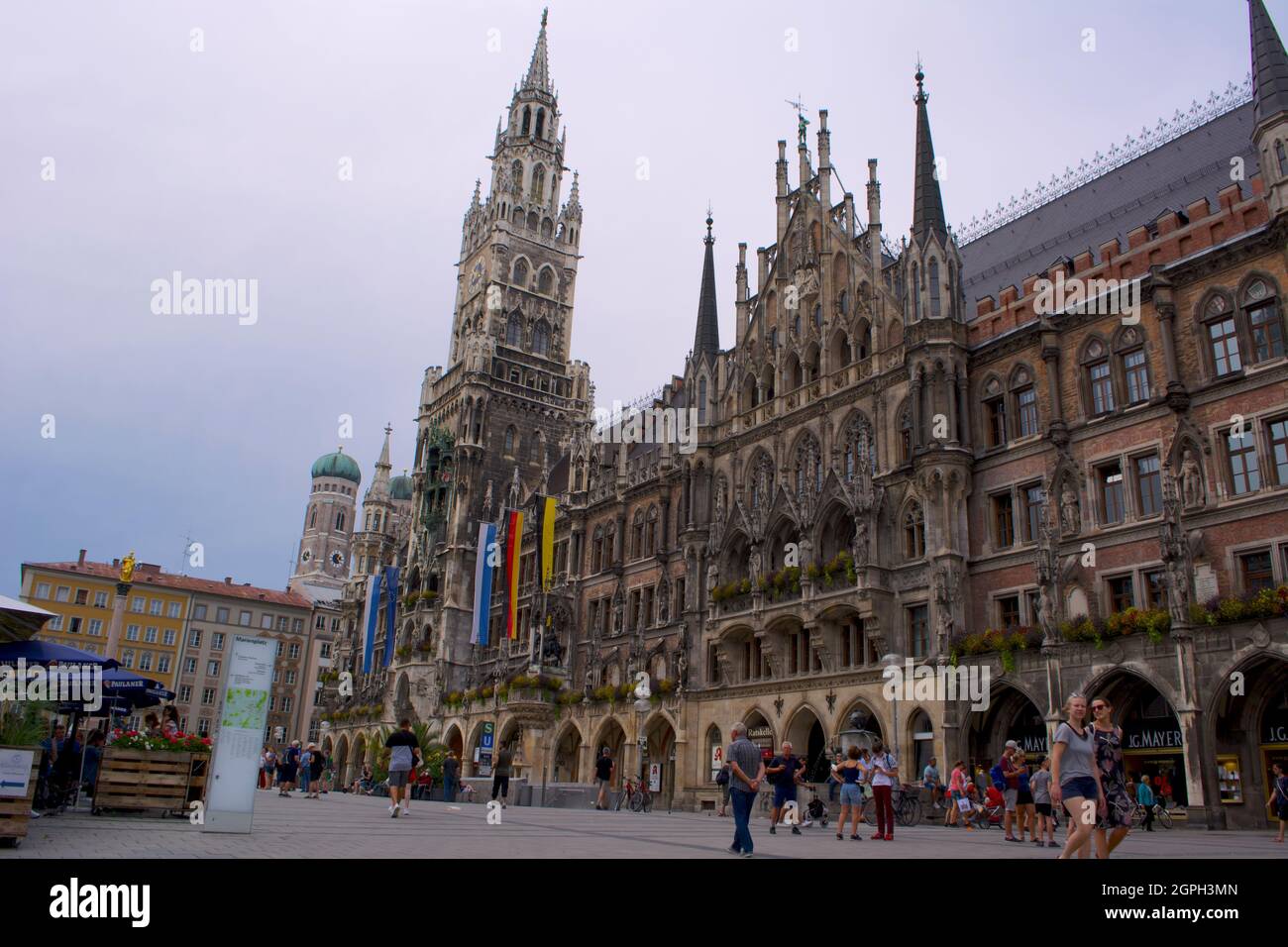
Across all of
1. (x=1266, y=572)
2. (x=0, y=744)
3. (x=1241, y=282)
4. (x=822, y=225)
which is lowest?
(x=0, y=744)

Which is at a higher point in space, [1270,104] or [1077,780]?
[1270,104]

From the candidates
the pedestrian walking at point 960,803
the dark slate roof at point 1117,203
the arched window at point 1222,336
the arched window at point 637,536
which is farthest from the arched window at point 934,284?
the arched window at point 637,536

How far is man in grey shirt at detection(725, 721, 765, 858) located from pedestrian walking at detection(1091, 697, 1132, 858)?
4.09 metres

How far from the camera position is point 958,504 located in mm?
31359

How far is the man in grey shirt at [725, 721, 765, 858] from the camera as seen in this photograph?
39.8ft

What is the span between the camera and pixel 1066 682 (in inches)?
1035

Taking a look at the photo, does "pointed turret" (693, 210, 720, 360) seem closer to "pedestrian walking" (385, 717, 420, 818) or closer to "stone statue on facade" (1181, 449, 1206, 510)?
"stone statue on facade" (1181, 449, 1206, 510)

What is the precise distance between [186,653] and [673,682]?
217ft

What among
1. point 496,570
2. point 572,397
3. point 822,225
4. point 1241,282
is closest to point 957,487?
point 1241,282

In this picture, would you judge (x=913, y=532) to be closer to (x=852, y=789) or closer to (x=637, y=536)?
(x=852, y=789)

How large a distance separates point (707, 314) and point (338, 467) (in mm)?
119473

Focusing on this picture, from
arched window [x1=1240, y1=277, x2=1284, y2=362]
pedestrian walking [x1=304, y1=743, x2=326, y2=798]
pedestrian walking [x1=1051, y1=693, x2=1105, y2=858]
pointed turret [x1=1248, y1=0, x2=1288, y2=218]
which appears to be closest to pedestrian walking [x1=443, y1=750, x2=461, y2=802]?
pedestrian walking [x1=304, y1=743, x2=326, y2=798]

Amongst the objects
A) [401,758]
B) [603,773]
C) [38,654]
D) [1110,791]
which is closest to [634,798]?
[603,773]
